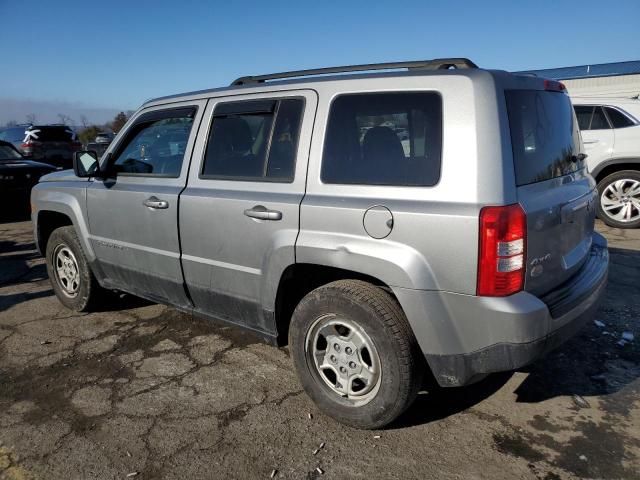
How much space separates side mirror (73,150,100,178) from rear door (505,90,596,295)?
3185 millimetres

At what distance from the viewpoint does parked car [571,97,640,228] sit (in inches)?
289

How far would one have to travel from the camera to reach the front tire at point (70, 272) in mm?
4398

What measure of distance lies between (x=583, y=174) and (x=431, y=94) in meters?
1.35

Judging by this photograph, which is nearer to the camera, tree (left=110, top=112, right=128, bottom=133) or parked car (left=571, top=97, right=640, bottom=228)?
parked car (left=571, top=97, right=640, bottom=228)

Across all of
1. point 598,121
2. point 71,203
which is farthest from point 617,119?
point 71,203

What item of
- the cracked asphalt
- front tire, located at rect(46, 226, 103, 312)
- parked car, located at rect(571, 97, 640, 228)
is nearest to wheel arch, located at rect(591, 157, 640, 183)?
parked car, located at rect(571, 97, 640, 228)

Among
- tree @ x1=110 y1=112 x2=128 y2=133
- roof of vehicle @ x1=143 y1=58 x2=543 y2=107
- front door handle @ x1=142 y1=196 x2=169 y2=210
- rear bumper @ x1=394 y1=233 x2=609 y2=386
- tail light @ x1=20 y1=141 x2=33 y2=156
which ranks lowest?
rear bumper @ x1=394 y1=233 x2=609 y2=386

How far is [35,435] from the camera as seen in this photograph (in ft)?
9.08

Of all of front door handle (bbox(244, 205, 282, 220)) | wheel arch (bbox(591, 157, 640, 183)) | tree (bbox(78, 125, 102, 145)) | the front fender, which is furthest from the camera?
tree (bbox(78, 125, 102, 145))

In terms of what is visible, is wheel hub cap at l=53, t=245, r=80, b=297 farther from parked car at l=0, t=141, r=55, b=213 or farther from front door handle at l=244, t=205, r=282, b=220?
parked car at l=0, t=141, r=55, b=213

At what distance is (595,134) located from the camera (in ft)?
25.0

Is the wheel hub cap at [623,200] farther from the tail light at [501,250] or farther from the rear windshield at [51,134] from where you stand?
the rear windshield at [51,134]

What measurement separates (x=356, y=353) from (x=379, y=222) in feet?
2.48

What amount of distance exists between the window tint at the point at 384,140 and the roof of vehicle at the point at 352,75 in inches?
5.0
